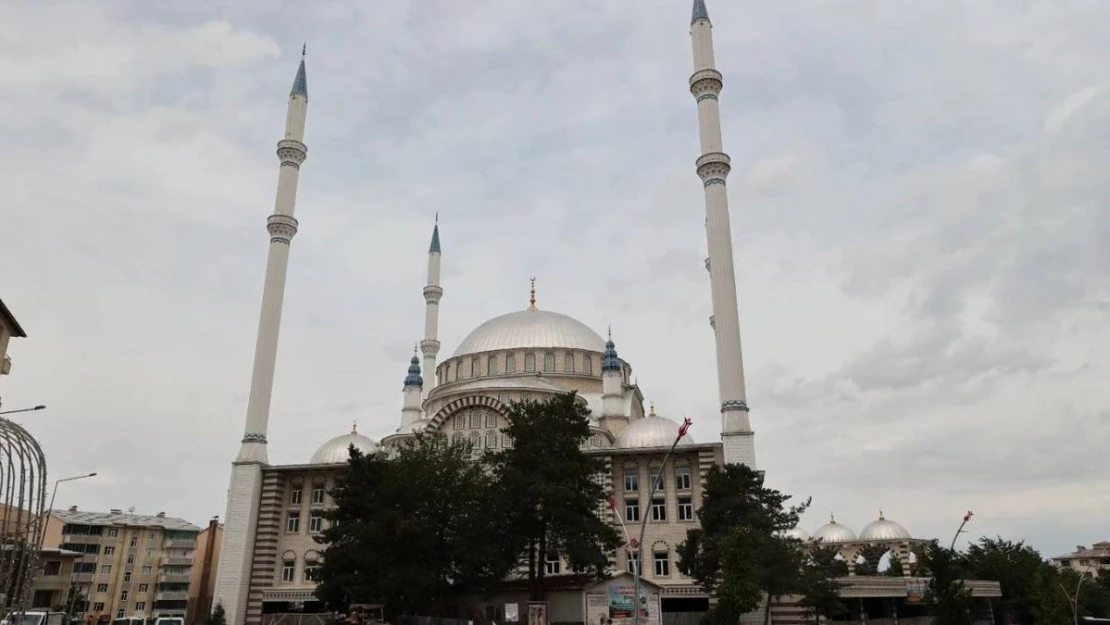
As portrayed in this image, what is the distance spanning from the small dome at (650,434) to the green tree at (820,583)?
968cm

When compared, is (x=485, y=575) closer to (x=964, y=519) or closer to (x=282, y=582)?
(x=282, y=582)

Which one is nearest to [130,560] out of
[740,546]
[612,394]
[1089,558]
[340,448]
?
[340,448]

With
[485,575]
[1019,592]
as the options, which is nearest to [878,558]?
[1019,592]

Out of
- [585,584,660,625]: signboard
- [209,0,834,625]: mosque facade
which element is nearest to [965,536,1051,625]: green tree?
[209,0,834,625]: mosque facade

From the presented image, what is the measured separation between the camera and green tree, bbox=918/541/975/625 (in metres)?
36.0

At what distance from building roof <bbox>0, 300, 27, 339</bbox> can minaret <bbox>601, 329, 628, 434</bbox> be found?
34.1 metres

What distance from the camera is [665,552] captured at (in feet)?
133

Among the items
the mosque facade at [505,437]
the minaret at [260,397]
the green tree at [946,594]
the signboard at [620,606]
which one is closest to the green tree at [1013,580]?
the green tree at [946,594]

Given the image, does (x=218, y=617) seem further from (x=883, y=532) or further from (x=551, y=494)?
(x=883, y=532)

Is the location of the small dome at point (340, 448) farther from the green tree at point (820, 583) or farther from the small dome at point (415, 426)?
the green tree at point (820, 583)

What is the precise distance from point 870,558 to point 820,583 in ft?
151

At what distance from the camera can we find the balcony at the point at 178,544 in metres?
66.2

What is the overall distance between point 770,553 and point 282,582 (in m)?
27.0

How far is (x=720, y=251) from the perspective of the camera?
4359 centimetres
